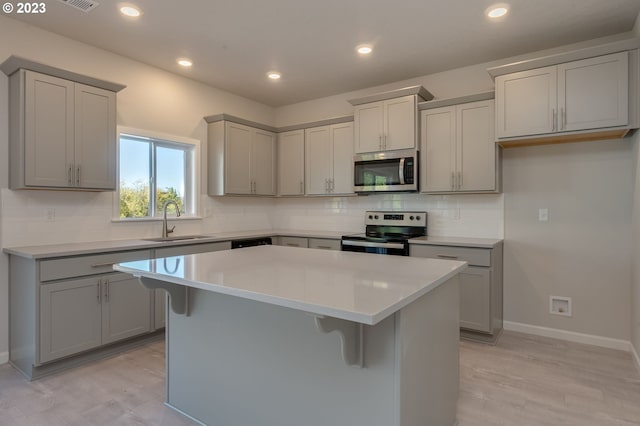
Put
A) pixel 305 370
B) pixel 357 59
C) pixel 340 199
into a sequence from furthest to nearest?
1. pixel 340 199
2. pixel 357 59
3. pixel 305 370

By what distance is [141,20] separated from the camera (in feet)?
9.19

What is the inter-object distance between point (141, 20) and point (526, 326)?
4262 millimetres

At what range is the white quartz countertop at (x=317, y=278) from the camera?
114 centimetres

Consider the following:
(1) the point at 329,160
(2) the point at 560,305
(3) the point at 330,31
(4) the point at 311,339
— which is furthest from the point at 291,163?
(4) the point at 311,339

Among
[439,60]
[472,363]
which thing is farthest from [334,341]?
[439,60]

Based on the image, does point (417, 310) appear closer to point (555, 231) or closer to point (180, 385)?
point (180, 385)

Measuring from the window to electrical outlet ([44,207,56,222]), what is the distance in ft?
1.69

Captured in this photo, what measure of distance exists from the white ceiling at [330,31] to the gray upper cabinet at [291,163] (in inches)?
39.5

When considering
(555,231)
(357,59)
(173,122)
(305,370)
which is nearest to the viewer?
(305,370)

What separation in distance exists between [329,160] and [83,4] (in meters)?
2.73

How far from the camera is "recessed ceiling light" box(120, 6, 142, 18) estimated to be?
2.63 meters

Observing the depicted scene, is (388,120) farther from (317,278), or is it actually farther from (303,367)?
(303,367)

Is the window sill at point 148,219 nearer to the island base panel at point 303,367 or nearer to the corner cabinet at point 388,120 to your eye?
the island base panel at point 303,367

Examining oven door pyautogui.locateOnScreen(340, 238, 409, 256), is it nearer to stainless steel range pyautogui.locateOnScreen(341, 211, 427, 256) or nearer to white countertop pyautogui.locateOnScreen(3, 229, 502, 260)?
stainless steel range pyautogui.locateOnScreen(341, 211, 427, 256)
